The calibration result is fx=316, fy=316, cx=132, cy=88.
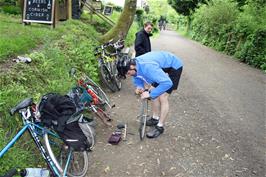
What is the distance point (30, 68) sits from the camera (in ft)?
19.1

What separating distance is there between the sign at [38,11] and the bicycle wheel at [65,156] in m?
6.94

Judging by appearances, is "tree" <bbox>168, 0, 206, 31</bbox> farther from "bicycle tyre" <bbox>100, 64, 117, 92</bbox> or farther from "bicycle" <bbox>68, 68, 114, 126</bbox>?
"bicycle" <bbox>68, 68, 114, 126</bbox>

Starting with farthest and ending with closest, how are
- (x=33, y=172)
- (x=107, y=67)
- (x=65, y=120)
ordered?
(x=107, y=67)
(x=65, y=120)
(x=33, y=172)

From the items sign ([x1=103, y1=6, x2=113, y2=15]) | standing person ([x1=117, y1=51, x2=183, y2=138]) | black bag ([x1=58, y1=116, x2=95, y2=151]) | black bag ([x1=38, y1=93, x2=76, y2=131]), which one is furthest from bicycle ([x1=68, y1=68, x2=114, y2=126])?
sign ([x1=103, y1=6, x2=113, y2=15])

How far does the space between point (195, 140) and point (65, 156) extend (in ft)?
9.00

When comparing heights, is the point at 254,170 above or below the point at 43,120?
below

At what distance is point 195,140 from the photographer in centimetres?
609

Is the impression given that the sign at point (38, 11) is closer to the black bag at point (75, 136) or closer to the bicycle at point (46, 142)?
the bicycle at point (46, 142)

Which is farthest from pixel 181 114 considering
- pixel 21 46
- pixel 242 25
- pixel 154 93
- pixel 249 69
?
pixel 242 25

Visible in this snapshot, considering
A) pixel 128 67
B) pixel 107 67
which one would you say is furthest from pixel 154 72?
pixel 107 67

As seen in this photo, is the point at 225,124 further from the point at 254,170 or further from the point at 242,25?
the point at 242,25

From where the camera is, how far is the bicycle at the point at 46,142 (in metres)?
3.86

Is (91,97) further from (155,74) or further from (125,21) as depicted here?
(125,21)

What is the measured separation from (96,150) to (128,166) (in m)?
0.73
